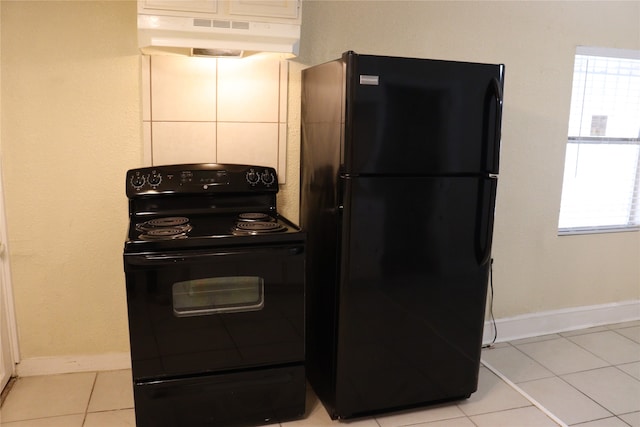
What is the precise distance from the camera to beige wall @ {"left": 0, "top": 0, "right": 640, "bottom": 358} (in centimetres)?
223

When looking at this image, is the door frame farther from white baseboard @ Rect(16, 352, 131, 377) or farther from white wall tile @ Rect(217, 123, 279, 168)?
white wall tile @ Rect(217, 123, 279, 168)

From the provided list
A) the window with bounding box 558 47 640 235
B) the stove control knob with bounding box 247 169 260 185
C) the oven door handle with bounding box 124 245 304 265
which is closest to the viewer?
the oven door handle with bounding box 124 245 304 265

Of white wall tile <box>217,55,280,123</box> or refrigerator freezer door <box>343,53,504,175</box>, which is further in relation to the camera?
white wall tile <box>217,55,280,123</box>

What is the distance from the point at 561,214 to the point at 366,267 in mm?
1717

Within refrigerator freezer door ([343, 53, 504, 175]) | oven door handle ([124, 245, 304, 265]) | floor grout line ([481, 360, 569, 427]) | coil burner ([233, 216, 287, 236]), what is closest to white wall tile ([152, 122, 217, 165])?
coil burner ([233, 216, 287, 236])

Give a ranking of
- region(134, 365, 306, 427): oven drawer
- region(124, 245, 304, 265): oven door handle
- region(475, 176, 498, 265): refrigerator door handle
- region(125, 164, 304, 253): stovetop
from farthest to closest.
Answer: region(475, 176, 498, 265): refrigerator door handle < region(125, 164, 304, 253): stovetop < region(134, 365, 306, 427): oven drawer < region(124, 245, 304, 265): oven door handle

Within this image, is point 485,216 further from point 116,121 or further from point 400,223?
point 116,121

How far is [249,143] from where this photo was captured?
247 cm

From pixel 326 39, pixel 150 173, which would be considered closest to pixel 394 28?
pixel 326 39

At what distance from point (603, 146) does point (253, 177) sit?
224 centimetres

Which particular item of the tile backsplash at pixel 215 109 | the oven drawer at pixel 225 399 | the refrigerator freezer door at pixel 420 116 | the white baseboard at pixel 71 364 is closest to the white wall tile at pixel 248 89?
the tile backsplash at pixel 215 109

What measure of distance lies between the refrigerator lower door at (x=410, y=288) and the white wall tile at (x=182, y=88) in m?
0.85

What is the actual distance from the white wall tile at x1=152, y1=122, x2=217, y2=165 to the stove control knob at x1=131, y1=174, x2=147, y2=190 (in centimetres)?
12

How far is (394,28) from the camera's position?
2570mm
